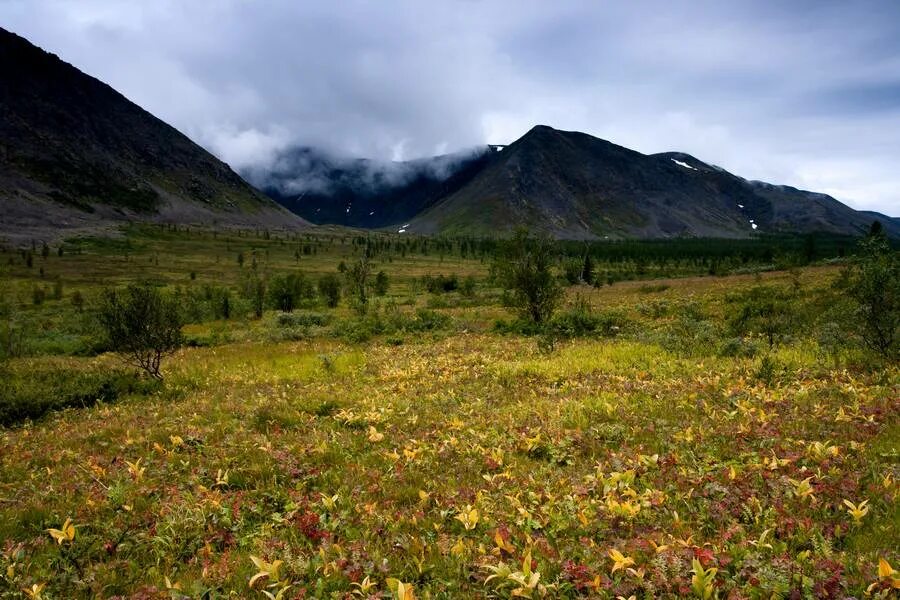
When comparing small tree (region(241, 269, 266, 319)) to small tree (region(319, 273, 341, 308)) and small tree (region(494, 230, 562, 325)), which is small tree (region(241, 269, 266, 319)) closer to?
small tree (region(319, 273, 341, 308))

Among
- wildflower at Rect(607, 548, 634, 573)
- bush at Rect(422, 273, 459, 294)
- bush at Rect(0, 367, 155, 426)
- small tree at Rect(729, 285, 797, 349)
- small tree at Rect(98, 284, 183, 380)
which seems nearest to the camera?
wildflower at Rect(607, 548, 634, 573)

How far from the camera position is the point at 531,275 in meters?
30.2

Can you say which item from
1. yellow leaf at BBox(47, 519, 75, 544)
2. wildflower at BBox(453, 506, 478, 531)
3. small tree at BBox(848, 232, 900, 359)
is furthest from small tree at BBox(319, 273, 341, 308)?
wildflower at BBox(453, 506, 478, 531)

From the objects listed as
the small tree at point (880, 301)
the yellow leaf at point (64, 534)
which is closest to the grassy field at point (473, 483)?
the yellow leaf at point (64, 534)

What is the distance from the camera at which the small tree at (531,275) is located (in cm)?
3034

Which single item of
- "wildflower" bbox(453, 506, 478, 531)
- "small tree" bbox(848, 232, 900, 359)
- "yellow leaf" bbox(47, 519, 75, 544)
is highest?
"small tree" bbox(848, 232, 900, 359)

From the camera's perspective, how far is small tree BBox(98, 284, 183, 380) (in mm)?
18281

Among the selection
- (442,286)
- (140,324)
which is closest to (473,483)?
(140,324)

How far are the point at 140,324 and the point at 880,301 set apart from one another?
24112mm

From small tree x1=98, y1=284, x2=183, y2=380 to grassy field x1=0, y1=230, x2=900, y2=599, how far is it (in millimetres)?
2029

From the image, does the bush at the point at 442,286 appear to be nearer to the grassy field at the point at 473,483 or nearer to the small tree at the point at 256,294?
the small tree at the point at 256,294

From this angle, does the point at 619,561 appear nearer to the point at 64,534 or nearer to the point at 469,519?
the point at 469,519

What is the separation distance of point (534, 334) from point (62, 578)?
23.0 m

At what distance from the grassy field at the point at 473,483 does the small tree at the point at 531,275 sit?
13.8 m
